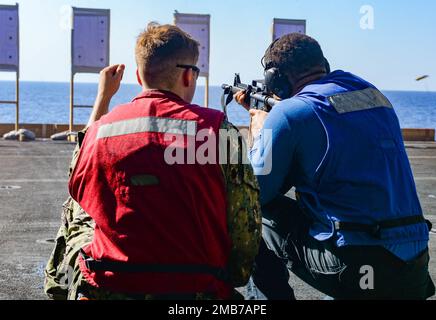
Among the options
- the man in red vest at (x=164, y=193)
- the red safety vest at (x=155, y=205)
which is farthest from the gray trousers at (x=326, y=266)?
the red safety vest at (x=155, y=205)

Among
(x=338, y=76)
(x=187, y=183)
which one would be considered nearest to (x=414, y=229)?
(x=338, y=76)

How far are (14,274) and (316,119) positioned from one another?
2767 millimetres

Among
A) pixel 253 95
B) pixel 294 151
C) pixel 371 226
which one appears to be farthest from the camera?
pixel 253 95

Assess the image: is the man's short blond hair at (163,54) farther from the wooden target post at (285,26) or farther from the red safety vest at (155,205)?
the wooden target post at (285,26)

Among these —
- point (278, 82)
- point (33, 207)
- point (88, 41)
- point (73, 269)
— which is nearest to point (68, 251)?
point (73, 269)

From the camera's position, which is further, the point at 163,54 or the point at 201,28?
the point at 201,28

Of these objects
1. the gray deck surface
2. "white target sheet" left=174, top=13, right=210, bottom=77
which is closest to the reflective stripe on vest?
the gray deck surface

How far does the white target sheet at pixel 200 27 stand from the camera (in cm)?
1956

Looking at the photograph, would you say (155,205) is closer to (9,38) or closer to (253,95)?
(253,95)

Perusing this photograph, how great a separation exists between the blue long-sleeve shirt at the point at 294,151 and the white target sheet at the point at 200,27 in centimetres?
1642

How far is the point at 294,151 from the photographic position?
3.31 meters

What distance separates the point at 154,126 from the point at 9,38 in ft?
57.5

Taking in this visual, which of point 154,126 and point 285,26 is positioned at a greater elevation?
point 285,26

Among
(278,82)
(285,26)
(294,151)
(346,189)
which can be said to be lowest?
(346,189)
